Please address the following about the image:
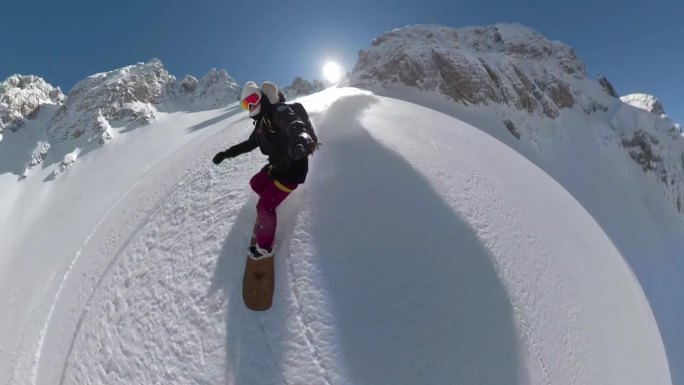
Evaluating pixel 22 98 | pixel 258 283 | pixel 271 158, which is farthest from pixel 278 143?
pixel 22 98

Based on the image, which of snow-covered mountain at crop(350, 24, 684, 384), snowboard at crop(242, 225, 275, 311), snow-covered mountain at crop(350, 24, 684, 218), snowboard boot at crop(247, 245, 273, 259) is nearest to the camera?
snowboard at crop(242, 225, 275, 311)

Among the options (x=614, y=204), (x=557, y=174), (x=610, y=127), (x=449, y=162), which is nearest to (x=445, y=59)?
(x=557, y=174)

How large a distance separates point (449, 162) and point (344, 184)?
2384mm

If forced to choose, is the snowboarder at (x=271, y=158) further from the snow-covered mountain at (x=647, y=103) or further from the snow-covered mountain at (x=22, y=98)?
the snow-covered mountain at (x=647, y=103)

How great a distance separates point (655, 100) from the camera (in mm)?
59594

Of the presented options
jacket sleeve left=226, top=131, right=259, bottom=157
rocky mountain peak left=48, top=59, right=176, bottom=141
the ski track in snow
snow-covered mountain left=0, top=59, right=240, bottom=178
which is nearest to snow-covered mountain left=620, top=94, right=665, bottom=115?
snow-covered mountain left=0, top=59, right=240, bottom=178

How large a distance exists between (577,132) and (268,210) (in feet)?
161

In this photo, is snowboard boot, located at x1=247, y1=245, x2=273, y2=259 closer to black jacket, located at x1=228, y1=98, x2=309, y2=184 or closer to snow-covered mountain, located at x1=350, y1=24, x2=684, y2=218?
black jacket, located at x1=228, y1=98, x2=309, y2=184

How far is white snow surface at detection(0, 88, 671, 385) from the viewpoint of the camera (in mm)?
3725

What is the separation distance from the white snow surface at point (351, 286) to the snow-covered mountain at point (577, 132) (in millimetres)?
25774

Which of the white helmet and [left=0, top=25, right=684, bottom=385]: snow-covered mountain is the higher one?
the white helmet

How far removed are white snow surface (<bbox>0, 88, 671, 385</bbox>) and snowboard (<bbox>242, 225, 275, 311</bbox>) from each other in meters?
0.11

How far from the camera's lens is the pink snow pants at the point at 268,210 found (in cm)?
403

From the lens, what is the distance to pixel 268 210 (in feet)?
13.7
